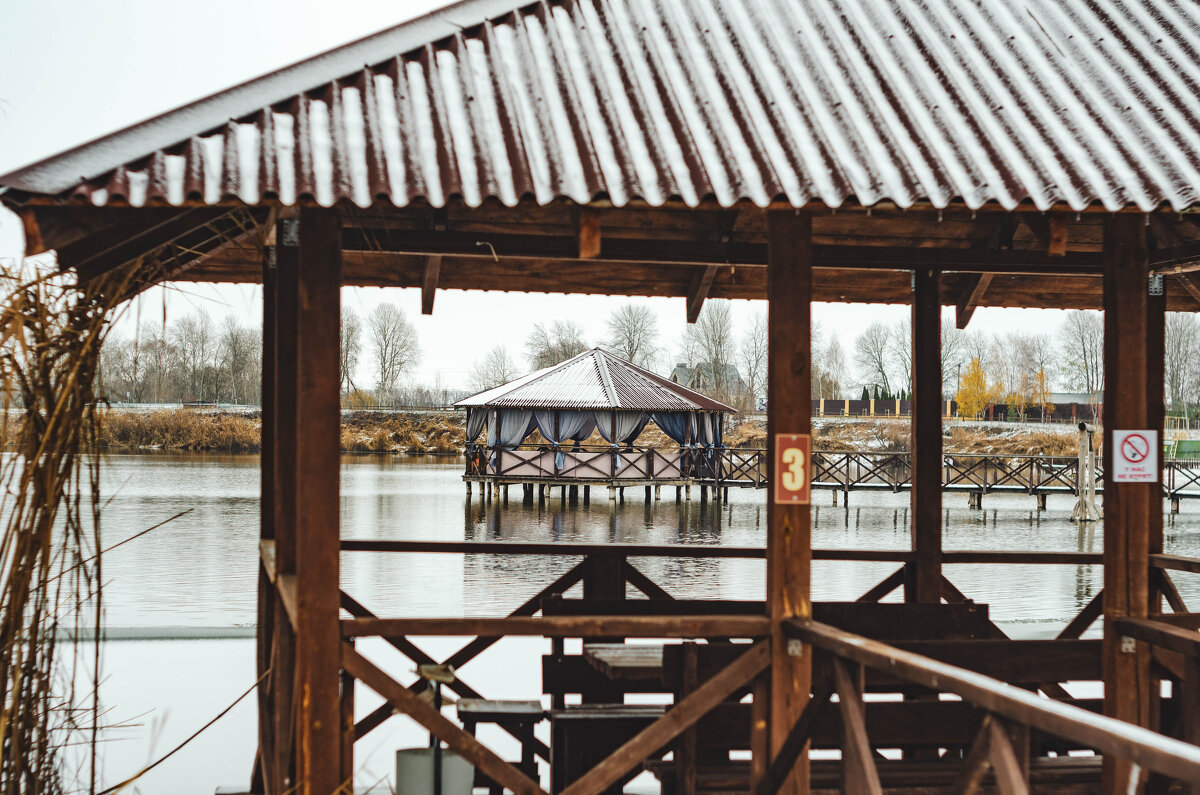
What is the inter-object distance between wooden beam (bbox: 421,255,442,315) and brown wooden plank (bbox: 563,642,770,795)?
272 centimetres

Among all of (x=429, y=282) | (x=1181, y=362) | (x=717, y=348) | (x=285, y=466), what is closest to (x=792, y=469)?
(x=285, y=466)

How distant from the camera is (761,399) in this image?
66875mm

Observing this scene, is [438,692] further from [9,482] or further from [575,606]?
[9,482]

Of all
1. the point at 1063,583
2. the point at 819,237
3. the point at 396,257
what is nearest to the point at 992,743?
the point at 819,237

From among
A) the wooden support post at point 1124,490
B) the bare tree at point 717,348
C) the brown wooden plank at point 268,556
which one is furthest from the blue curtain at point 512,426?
the bare tree at point 717,348

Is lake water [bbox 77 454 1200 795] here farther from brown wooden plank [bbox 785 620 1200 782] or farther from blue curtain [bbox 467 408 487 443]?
brown wooden plank [bbox 785 620 1200 782]

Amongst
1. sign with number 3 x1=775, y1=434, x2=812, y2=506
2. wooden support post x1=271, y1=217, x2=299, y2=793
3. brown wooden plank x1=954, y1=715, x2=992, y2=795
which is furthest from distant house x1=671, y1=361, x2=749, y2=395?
brown wooden plank x1=954, y1=715, x2=992, y2=795

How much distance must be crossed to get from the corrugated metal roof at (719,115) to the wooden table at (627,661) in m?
1.81

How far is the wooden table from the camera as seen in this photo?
405 centimetres

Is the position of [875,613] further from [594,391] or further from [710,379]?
[710,379]

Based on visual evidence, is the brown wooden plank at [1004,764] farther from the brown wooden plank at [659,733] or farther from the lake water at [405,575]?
the lake water at [405,575]

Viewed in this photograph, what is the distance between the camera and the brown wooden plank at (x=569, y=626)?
355 cm

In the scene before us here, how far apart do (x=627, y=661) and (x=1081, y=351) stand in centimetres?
7350

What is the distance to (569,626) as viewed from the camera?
141 inches
